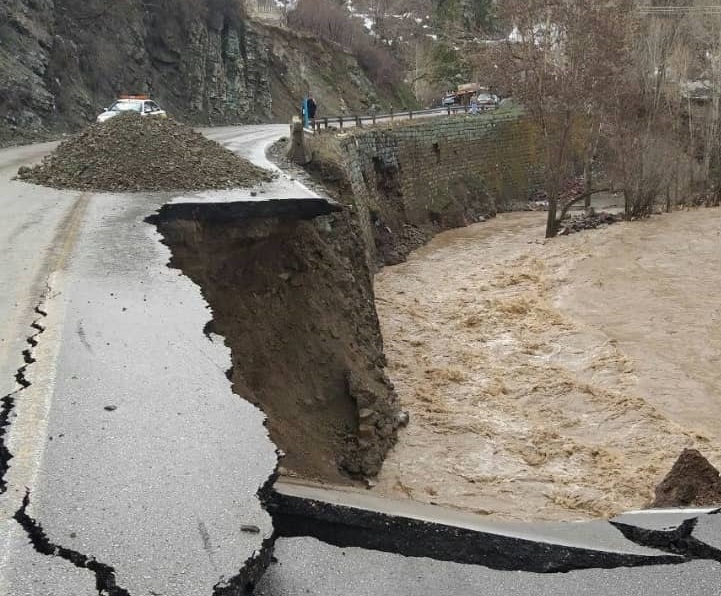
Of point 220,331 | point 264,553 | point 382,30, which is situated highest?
point 382,30

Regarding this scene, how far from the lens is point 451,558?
13.3ft

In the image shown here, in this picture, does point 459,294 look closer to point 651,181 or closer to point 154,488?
point 651,181

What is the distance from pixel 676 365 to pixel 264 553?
11.7 metres

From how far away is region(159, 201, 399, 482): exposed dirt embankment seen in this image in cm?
909

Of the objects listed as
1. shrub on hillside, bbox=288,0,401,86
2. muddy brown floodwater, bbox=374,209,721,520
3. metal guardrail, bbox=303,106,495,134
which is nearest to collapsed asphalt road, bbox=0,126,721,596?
muddy brown floodwater, bbox=374,209,721,520

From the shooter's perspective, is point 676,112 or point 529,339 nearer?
point 529,339

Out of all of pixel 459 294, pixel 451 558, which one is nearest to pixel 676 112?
pixel 459 294

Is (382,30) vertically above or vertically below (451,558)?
above

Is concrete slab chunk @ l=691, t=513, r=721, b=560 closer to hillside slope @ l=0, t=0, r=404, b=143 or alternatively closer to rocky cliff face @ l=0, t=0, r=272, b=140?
hillside slope @ l=0, t=0, r=404, b=143

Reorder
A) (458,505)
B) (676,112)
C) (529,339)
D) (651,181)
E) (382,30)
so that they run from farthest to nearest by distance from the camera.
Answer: (382,30)
(676,112)
(651,181)
(529,339)
(458,505)

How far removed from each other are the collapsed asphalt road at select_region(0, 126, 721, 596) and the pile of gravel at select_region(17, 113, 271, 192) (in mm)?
6964

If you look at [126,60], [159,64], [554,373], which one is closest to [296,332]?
[554,373]

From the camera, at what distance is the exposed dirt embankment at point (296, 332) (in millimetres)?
9094

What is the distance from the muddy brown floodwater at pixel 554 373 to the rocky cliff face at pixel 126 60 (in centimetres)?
1391
